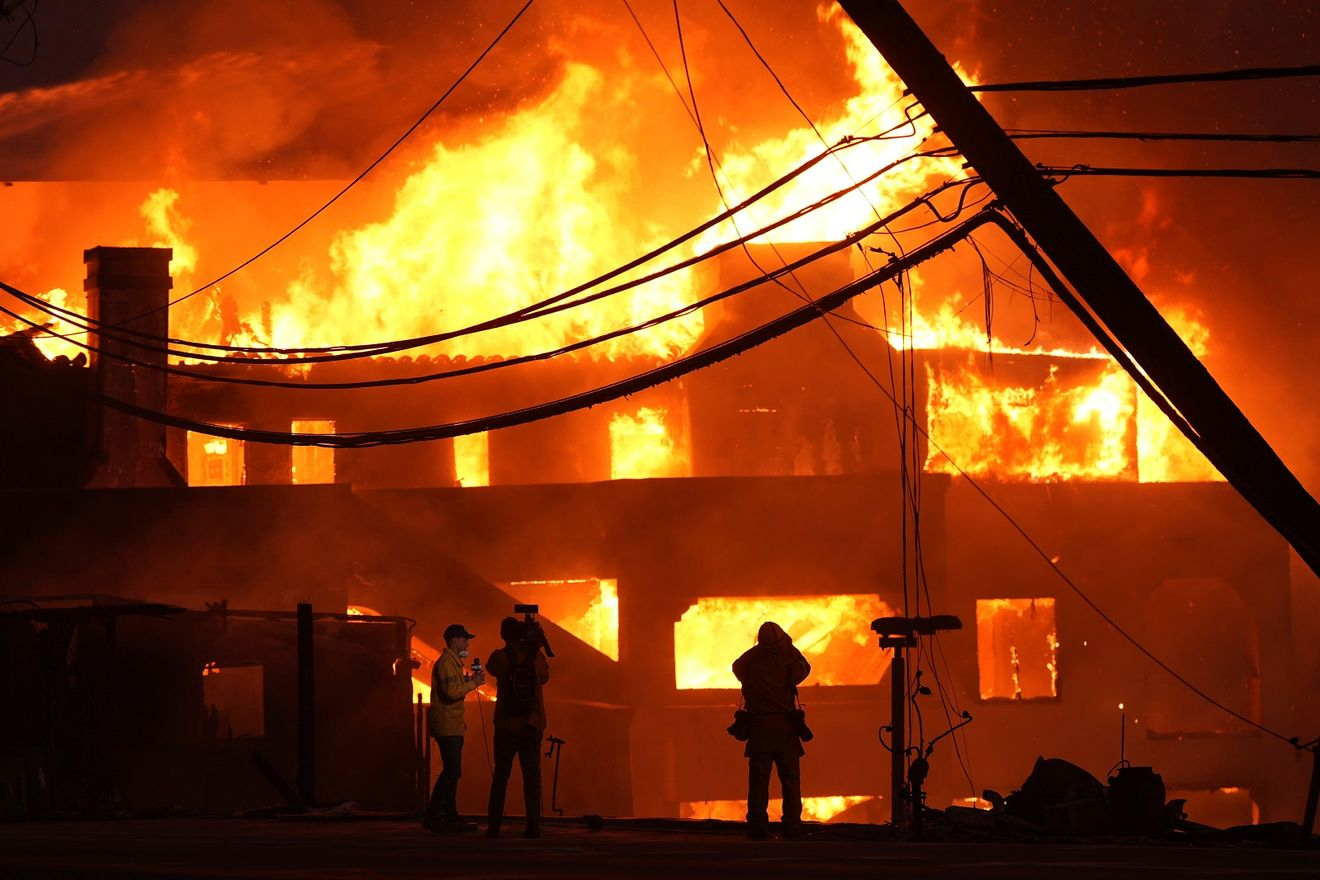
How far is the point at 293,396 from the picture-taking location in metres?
37.5

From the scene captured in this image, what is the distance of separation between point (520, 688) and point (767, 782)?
205 centimetres

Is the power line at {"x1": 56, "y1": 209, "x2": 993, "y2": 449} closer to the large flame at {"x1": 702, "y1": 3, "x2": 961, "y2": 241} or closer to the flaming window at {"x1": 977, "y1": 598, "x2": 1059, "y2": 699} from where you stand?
the flaming window at {"x1": 977, "y1": 598, "x2": 1059, "y2": 699}

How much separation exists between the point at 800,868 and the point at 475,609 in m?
18.2

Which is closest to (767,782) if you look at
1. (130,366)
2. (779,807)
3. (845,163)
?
(779,807)

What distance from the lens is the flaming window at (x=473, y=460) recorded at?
38.7 metres

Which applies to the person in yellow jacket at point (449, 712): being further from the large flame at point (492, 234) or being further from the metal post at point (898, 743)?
the large flame at point (492, 234)

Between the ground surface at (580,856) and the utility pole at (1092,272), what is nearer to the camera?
the ground surface at (580,856)

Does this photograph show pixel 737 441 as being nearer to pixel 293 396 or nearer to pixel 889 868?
pixel 293 396

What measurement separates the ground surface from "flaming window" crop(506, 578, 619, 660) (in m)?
17.2

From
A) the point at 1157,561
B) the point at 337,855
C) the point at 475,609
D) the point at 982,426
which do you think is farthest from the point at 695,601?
the point at 337,855

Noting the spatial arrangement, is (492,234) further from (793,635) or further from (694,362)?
(694,362)

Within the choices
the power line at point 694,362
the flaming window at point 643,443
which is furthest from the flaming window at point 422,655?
the flaming window at point 643,443

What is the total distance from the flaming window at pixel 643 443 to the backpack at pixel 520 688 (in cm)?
2523

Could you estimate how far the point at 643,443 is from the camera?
1548 inches
